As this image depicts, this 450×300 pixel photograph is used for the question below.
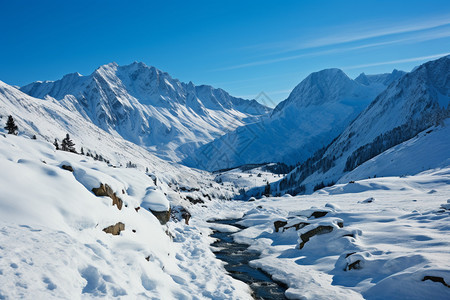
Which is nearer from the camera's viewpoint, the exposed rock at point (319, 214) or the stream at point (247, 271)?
the stream at point (247, 271)

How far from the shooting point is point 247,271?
79.2ft

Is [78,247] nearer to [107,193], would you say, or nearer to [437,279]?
[107,193]

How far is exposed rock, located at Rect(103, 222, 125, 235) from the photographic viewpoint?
16.0m

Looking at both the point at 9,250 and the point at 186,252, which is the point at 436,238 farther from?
the point at 9,250

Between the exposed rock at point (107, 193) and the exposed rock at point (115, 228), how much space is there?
6.70 ft

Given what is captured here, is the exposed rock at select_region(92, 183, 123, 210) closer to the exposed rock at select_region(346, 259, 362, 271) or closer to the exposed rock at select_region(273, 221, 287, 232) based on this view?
the exposed rock at select_region(346, 259, 362, 271)

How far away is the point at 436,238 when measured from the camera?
2059 centimetres

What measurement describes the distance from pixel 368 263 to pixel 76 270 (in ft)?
58.7

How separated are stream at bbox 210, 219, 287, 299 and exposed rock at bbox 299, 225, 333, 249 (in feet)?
17.0

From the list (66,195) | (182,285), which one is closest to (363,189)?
(182,285)

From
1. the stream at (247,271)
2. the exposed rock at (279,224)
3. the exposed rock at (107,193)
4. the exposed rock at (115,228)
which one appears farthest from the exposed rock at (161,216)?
the exposed rock at (279,224)

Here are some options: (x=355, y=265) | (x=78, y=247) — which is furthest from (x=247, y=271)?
(x=78, y=247)

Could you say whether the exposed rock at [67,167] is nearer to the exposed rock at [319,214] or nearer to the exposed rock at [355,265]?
the exposed rock at [355,265]

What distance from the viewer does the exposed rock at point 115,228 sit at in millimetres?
16016
